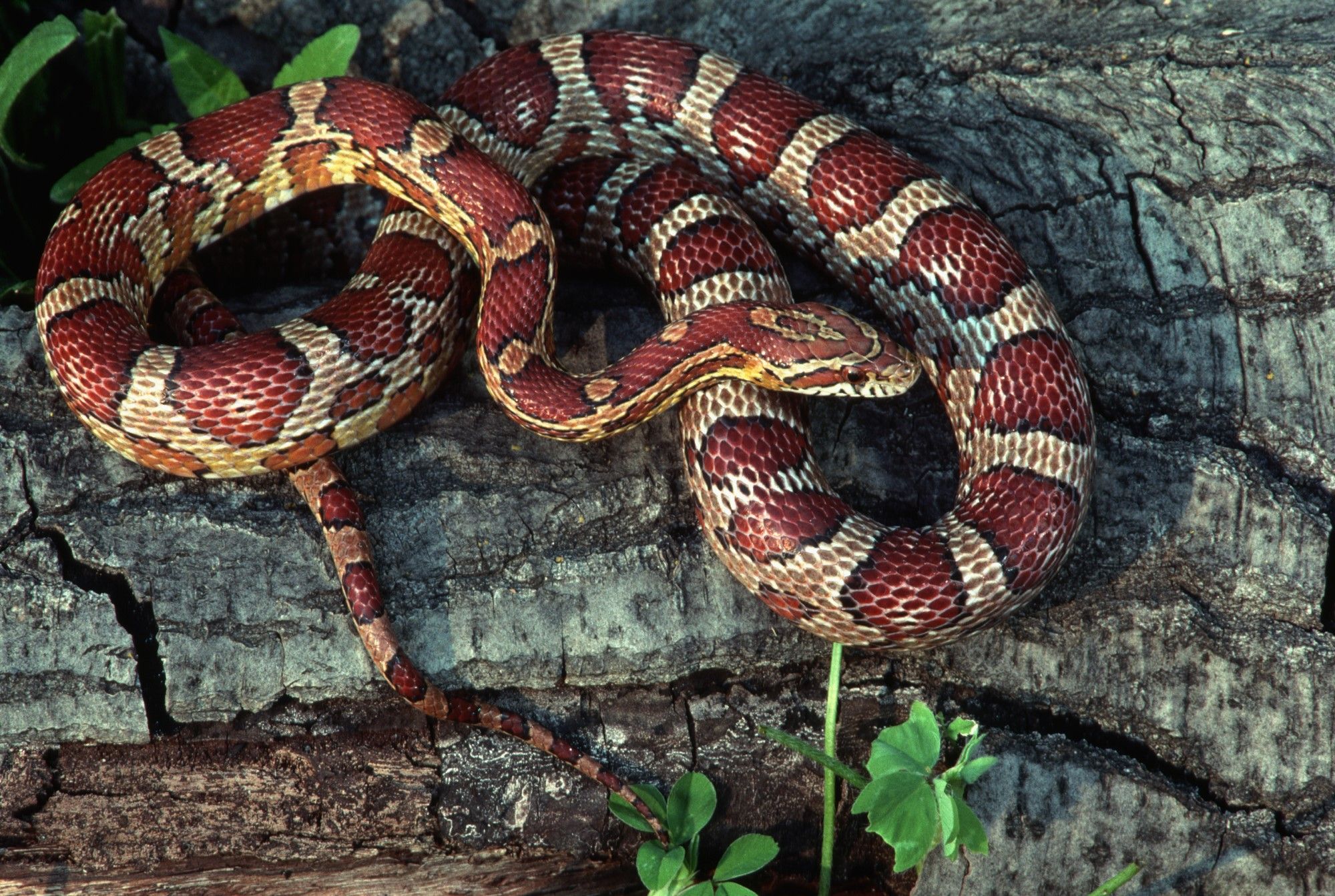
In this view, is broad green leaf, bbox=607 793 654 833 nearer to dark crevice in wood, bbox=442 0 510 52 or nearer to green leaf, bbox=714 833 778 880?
green leaf, bbox=714 833 778 880

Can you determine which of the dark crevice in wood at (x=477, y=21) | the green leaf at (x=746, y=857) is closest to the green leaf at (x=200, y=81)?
the dark crevice in wood at (x=477, y=21)

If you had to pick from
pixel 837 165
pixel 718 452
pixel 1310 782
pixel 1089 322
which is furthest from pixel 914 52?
pixel 1310 782

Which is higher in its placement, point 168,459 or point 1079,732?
point 168,459

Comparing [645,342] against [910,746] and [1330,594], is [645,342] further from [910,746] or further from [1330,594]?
[1330,594]

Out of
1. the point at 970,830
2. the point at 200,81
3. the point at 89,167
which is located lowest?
the point at 970,830

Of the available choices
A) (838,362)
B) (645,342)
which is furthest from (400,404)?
(838,362)

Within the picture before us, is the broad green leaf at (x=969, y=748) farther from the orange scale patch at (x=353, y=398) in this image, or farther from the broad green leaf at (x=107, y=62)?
the broad green leaf at (x=107, y=62)
